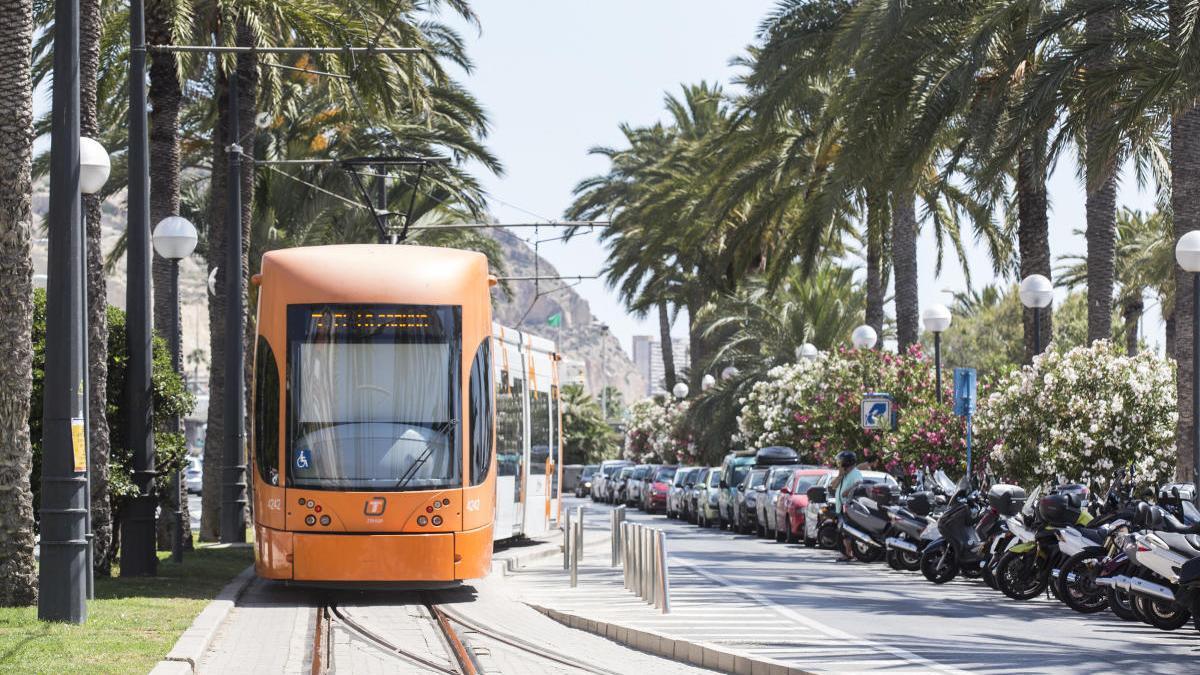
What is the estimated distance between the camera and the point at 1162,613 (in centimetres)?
1573

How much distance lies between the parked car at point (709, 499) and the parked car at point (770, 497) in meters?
5.70

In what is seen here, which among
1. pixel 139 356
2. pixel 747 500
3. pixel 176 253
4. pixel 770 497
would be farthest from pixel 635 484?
pixel 139 356

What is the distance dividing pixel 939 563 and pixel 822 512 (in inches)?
306

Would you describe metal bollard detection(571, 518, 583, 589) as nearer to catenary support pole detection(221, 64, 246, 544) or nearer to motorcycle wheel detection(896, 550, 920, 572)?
motorcycle wheel detection(896, 550, 920, 572)

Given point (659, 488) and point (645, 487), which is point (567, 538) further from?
point (645, 487)

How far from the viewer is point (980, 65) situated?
2123 cm

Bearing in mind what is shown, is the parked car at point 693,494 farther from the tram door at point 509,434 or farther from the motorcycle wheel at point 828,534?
the tram door at point 509,434

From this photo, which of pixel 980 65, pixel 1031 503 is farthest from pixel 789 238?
pixel 1031 503

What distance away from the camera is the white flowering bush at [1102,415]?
84.4ft

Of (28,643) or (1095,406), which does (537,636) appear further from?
(1095,406)

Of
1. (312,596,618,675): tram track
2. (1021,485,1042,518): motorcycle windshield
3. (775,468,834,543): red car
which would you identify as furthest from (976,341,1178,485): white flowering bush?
(312,596,618,675): tram track

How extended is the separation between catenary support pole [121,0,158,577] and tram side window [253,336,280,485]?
1759mm

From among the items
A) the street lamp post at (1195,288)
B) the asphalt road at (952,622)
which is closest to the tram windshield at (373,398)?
the asphalt road at (952,622)

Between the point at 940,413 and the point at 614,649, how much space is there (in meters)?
22.0
